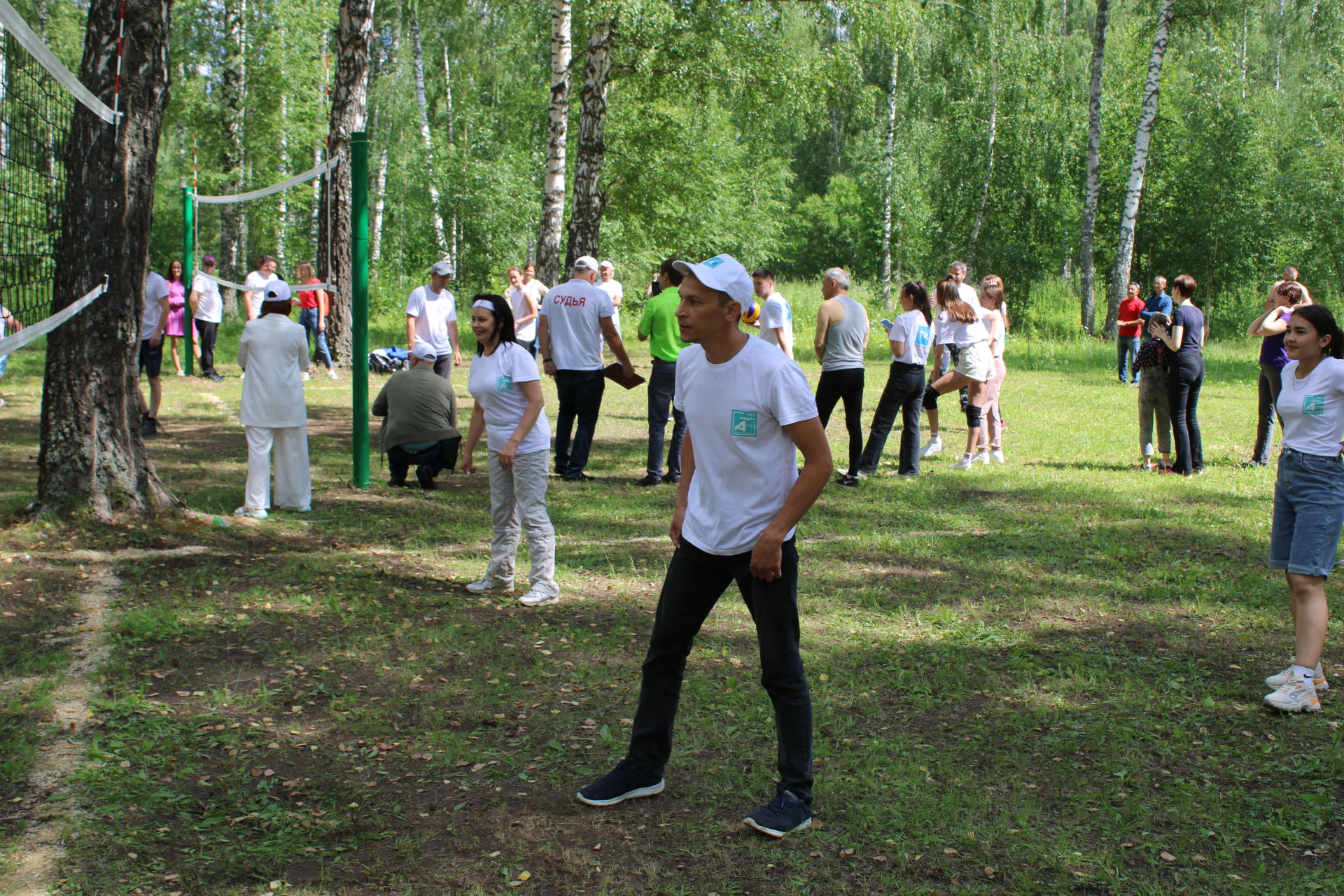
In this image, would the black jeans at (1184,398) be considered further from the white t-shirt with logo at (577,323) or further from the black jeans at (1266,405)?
the white t-shirt with logo at (577,323)

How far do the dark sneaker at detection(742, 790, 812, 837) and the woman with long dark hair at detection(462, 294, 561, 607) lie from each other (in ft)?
9.06

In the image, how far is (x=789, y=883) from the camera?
3.45m

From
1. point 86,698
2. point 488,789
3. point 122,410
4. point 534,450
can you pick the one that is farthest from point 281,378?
point 488,789

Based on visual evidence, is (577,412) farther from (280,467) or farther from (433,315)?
(280,467)

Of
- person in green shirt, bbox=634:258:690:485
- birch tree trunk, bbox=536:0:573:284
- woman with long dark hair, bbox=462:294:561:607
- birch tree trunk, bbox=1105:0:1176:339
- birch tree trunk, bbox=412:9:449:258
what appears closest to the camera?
woman with long dark hair, bbox=462:294:561:607

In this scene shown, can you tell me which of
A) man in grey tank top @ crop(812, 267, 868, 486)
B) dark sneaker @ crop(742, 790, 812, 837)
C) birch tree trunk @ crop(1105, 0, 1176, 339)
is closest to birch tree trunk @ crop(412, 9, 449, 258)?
birch tree trunk @ crop(1105, 0, 1176, 339)

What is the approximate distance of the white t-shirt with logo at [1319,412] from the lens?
4.85 metres

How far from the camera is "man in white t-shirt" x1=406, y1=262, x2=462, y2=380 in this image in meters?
11.3

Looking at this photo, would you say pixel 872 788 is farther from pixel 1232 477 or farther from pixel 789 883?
pixel 1232 477

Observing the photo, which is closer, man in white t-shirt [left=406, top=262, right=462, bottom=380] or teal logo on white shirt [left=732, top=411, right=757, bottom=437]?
teal logo on white shirt [left=732, top=411, right=757, bottom=437]

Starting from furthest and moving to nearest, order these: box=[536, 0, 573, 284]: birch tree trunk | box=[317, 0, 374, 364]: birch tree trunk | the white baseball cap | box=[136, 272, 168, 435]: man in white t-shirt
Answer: box=[536, 0, 573, 284]: birch tree trunk
box=[317, 0, 374, 364]: birch tree trunk
box=[136, 272, 168, 435]: man in white t-shirt
the white baseball cap

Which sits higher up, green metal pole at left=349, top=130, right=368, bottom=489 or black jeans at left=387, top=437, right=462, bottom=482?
green metal pole at left=349, top=130, right=368, bottom=489

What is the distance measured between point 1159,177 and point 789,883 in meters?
38.0

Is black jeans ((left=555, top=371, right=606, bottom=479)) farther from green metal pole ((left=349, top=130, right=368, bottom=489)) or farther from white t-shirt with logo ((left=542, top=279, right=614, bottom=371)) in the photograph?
green metal pole ((left=349, top=130, right=368, bottom=489))
